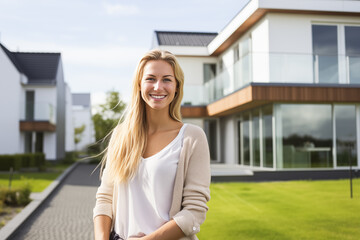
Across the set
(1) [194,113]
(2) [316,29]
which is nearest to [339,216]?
(2) [316,29]

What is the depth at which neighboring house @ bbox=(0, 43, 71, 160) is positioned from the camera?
23.8m

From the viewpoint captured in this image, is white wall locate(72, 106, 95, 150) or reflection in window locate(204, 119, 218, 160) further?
white wall locate(72, 106, 95, 150)

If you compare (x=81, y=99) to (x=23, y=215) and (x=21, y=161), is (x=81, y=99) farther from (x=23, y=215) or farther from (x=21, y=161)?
(x=23, y=215)

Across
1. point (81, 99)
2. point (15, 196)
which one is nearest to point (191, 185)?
point (15, 196)

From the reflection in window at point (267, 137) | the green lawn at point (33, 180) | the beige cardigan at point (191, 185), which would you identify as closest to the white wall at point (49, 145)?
the green lawn at point (33, 180)

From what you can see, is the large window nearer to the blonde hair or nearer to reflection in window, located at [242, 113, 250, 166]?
reflection in window, located at [242, 113, 250, 166]

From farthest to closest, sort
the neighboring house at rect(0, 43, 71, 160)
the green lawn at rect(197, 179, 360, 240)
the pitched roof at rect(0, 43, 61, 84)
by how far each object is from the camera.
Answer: the pitched roof at rect(0, 43, 61, 84) → the neighboring house at rect(0, 43, 71, 160) → the green lawn at rect(197, 179, 360, 240)

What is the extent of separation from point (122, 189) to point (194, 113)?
67.1ft

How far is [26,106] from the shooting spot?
24422 millimetres

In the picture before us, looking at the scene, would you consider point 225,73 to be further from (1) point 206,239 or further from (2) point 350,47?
(1) point 206,239

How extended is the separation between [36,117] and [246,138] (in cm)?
1326

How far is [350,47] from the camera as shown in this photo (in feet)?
55.3

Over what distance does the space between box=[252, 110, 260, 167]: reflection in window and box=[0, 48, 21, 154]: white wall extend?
1443 centimetres

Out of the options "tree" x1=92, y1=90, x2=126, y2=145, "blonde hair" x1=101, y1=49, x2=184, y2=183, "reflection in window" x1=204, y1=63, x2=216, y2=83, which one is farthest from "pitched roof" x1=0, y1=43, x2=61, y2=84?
"blonde hair" x1=101, y1=49, x2=184, y2=183
